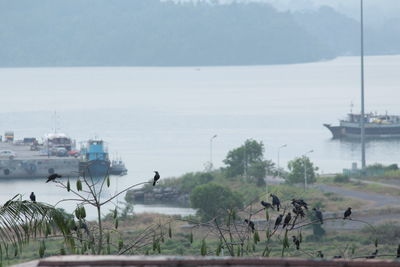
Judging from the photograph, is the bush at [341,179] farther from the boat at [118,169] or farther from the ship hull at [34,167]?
the ship hull at [34,167]

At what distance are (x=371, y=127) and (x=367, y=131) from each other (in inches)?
18.8

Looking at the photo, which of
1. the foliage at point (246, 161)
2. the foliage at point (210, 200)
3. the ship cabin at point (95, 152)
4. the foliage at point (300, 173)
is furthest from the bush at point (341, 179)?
the ship cabin at point (95, 152)

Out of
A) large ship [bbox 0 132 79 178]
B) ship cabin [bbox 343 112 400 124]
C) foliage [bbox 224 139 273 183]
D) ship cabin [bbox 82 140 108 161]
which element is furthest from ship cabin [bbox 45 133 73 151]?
ship cabin [bbox 343 112 400 124]

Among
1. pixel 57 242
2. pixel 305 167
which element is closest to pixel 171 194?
pixel 305 167

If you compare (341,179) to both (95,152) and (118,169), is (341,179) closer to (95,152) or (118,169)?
(118,169)

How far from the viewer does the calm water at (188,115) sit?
7588 centimetres

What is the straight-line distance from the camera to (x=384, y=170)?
189ft

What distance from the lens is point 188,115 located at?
110875mm

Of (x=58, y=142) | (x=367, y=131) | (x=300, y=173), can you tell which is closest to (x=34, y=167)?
(x=58, y=142)

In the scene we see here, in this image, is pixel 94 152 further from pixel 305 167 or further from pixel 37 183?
pixel 305 167

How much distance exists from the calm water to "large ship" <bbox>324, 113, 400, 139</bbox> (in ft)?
4.76

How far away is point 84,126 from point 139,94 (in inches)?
1705

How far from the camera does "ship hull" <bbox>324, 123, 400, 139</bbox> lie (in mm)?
89750

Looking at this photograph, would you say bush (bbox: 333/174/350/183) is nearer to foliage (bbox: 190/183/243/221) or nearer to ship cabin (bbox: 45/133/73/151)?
foliage (bbox: 190/183/243/221)
